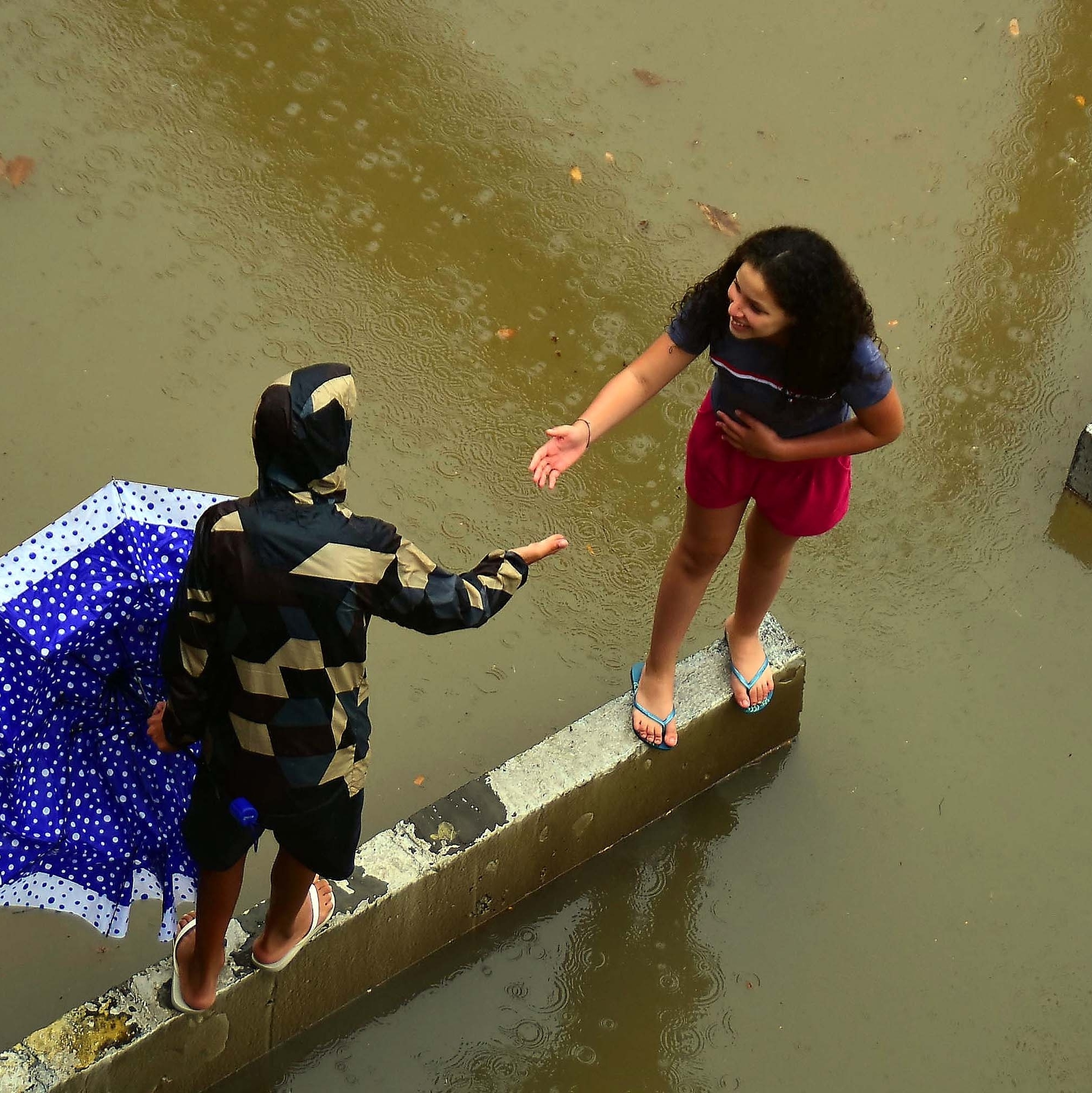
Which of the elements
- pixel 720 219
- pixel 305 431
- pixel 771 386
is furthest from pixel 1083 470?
pixel 305 431

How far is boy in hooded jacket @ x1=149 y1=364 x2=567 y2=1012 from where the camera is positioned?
7.49 ft

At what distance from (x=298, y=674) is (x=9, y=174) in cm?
334

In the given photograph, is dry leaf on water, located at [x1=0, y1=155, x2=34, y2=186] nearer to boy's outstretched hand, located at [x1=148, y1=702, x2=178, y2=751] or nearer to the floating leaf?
the floating leaf

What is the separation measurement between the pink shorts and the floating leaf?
121 inches

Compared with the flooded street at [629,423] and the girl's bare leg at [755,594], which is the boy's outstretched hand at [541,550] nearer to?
the girl's bare leg at [755,594]

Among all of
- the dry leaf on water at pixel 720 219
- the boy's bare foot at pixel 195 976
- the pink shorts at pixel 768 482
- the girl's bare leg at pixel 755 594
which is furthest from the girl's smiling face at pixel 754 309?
the dry leaf on water at pixel 720 219

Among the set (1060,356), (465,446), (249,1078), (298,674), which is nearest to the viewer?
(298,674)

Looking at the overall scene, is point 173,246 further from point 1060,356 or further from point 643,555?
point 1060,356

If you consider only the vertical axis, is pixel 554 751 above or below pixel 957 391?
below

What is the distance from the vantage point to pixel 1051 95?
5.52m

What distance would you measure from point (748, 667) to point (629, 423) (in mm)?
1229

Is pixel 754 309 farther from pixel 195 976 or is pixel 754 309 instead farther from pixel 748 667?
pixel 195 976

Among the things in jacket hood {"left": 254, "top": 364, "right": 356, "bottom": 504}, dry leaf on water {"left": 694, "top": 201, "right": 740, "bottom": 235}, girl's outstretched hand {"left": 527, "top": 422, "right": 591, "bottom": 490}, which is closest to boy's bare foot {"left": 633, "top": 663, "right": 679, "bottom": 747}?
girl's outstretched hand {"left": 527, "top": 422, "right": 591, "bottom": 490}

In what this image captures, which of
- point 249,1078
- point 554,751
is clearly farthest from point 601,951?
point 249,1078
